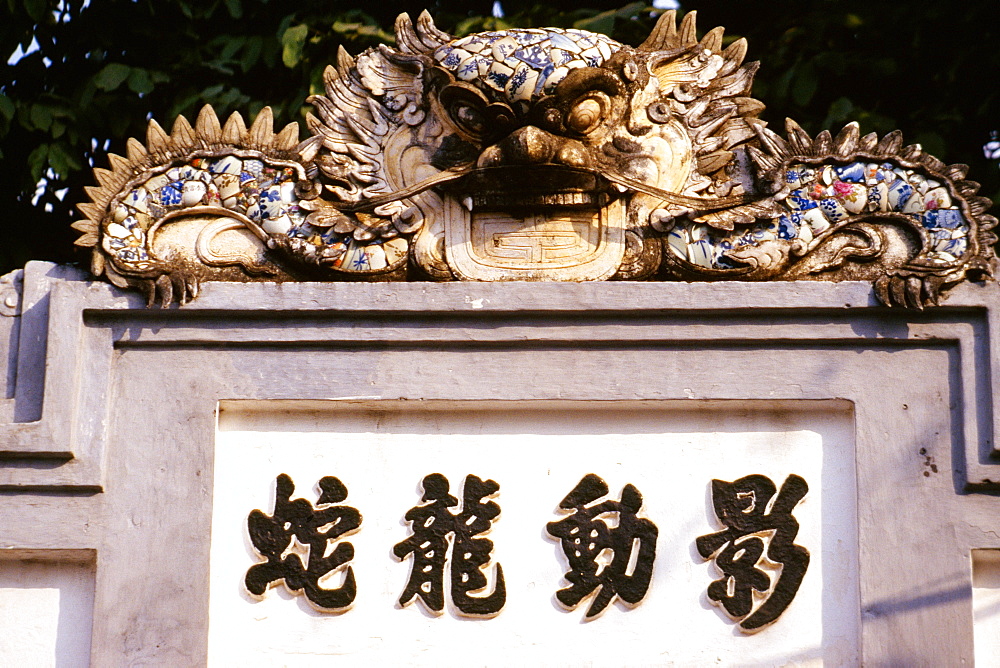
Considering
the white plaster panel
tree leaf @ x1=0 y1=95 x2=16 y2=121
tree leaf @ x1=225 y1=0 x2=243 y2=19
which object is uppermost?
tree leaf @ x1=225 y1=0 x2=243 y2=19

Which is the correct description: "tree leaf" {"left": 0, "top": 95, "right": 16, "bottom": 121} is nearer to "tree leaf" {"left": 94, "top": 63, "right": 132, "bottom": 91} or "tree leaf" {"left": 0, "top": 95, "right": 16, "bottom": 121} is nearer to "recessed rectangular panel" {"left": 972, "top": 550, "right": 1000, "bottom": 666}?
"tree leaf" {"left": 94, "top": 63, "right": 132, "bottom": 91}

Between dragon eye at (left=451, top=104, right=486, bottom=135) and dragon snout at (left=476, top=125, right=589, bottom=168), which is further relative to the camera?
dragon eye at (left=451, top=104, right=486, bottom=135)

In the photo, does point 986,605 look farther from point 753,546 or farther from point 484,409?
point 484,409

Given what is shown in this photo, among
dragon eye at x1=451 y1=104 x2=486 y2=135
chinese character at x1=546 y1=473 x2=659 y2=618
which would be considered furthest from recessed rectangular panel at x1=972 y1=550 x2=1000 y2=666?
dragon eye at x1=451 y1=104 x2=486 y2=135

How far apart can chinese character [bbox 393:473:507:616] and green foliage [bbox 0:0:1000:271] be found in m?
2.43

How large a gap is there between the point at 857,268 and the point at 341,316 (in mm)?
2085

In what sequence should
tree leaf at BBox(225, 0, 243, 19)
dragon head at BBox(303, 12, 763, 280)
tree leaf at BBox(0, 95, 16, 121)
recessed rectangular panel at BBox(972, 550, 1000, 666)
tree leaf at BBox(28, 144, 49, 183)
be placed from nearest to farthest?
recessed rectangular panel at BBox(972, 550, 1000, 666) → dragon head at BBox(303, 12, 763, 280) → tree leaf at BBox(0, 95, 16, 121) → tree leaf at BBox(28, 144, 49, 183) → tree leaf at BBox(225, 0, 243, 19)

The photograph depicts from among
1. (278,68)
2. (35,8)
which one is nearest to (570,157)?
(278,68)

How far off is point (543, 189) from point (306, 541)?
66.6 inches

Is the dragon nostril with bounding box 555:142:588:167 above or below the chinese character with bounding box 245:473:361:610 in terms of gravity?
above

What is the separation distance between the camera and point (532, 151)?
178 inches

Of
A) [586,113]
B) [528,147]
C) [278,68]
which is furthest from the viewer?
[278,68]

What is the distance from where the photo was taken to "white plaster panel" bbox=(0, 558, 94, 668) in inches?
179

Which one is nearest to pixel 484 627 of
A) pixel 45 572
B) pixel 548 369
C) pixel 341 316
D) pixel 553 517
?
pixel 553 517
